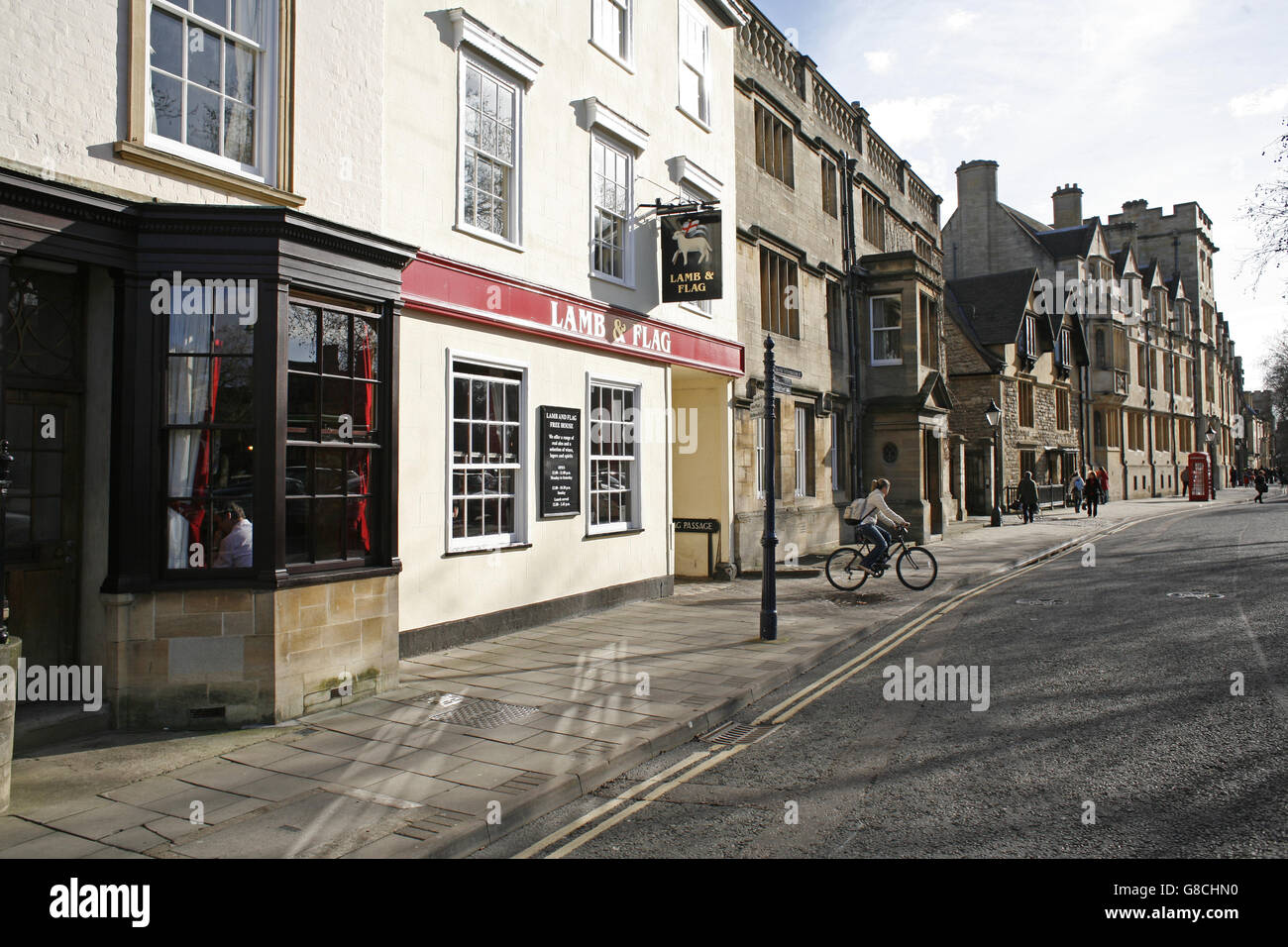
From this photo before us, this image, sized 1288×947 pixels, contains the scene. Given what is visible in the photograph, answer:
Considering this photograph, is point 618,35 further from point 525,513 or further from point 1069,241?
point 1069,241

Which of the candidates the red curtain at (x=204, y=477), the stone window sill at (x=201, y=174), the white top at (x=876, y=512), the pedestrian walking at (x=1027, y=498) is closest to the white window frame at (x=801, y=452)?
the white top at (x=876, y=512)

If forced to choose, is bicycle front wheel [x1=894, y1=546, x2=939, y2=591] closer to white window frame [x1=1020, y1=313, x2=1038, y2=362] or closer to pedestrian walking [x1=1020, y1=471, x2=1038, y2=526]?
pedestrian walking [x1=1020, y1=471, x2=1038, y2=526]

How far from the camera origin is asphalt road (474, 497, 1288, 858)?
4535mm

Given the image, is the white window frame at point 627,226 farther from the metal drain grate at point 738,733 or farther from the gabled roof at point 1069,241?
the gabled roof at point 1069,241

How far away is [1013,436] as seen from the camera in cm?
3672

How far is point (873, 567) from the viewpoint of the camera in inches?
574

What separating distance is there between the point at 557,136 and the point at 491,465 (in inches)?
180

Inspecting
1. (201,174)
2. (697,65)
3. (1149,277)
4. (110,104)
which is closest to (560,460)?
(201,174)

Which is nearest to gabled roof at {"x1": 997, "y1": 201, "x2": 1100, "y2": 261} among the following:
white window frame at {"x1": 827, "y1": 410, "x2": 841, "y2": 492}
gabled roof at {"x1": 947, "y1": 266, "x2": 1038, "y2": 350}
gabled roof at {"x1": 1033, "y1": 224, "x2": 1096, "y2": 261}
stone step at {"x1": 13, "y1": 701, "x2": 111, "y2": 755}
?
gabled roof at {"x1": 1033, "y1": 224, "x2": 1096, "y2": 261}

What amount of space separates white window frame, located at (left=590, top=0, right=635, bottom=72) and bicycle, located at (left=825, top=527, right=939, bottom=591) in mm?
8542

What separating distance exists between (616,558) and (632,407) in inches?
94.8

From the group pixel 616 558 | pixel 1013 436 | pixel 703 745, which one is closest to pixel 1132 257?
pixel 1013 436
